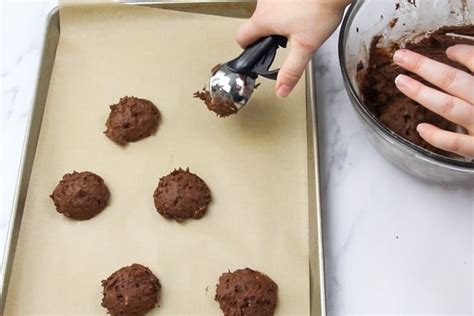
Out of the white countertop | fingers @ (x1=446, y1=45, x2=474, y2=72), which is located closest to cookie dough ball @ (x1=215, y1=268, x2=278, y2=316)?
the white countertop

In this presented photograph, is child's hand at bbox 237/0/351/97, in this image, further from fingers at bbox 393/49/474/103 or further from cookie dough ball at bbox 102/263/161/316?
cookie dough ball at bbox 102/263/161/316

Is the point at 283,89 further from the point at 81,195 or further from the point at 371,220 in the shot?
the point at 81,195

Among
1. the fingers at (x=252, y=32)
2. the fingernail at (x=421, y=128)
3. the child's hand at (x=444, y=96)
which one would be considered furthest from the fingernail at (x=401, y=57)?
the fingers at (x=252, y=32)

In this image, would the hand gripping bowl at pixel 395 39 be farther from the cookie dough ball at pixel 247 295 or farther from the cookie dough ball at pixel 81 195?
the cookie dough ball at pixel 81 195

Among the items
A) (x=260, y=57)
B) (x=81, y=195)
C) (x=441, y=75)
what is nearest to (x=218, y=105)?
(x=260, y=57)

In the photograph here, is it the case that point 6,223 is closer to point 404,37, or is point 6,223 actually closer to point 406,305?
point 406,305

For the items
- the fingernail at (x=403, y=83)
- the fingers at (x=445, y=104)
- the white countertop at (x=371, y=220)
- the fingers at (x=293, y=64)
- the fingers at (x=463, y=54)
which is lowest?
the white countertop at (x=371, y=220)
